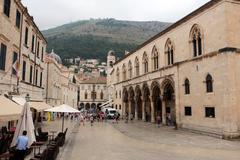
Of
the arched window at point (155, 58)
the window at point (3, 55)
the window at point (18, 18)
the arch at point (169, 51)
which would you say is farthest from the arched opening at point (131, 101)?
the window at point (3, 55)

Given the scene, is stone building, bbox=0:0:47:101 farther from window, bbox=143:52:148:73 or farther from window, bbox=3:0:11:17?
window, bbox=143:52:148:73

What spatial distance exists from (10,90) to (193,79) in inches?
670

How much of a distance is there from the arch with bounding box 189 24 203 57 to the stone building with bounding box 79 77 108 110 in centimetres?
7653

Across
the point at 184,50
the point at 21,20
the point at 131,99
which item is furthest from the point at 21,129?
the point at 131,99

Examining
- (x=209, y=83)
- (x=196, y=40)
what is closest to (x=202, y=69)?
(x=209, y=83)

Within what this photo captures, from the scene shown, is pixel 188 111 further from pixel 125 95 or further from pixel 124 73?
pixel 124 73

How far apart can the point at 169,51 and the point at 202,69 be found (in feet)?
27.1

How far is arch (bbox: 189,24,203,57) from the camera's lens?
79.6 feet

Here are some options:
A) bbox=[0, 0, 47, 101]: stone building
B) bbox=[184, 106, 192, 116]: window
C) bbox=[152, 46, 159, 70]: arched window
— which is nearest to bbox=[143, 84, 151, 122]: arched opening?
bbox=[152, 46, 159, 70]: arched window

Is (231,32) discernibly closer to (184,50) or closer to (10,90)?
(184,50)

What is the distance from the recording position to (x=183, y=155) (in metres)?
13.1

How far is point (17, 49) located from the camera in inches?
Result: 800

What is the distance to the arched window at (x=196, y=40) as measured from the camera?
24.5 m

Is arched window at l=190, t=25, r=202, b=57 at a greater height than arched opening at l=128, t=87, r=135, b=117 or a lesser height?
greater
